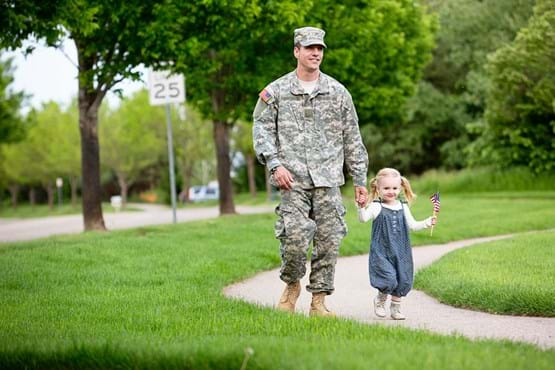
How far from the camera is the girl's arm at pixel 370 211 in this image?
768 cm

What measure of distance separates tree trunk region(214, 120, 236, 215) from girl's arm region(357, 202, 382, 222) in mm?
17640

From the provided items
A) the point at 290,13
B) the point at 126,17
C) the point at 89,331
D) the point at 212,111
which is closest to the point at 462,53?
the point at 212,111

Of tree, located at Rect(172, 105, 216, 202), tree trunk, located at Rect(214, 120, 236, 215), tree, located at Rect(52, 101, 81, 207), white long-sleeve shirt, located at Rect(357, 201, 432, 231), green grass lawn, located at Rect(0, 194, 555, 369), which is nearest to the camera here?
green grass lawn, located at Rect(0, 194, 555, 369)

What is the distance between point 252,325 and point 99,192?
1356 centimetres

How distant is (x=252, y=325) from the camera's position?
6656 mm

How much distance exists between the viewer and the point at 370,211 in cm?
782

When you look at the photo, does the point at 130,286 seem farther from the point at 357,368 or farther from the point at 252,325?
the point at 357,368

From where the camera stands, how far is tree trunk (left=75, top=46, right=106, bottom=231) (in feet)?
63.0

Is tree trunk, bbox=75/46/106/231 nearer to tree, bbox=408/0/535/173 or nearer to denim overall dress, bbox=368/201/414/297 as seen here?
denim overall dress, bbox=368/201/414/297

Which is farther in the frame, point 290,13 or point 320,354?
point 290,13

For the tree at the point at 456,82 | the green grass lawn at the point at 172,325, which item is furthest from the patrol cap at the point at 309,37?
the tree at the point at 456,82

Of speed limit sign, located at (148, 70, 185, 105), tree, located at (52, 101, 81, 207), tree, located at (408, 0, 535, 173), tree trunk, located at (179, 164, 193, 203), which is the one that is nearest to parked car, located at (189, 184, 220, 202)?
tree trunk, located at (179, 164, 193, 203)

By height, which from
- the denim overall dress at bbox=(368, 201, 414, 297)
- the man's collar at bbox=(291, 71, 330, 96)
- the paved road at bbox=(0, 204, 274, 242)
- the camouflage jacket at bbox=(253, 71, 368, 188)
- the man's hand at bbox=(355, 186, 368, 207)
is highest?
the man's collar at bbox=(291, 71, 330, 96)

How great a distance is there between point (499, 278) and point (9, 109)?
38.4 meters
